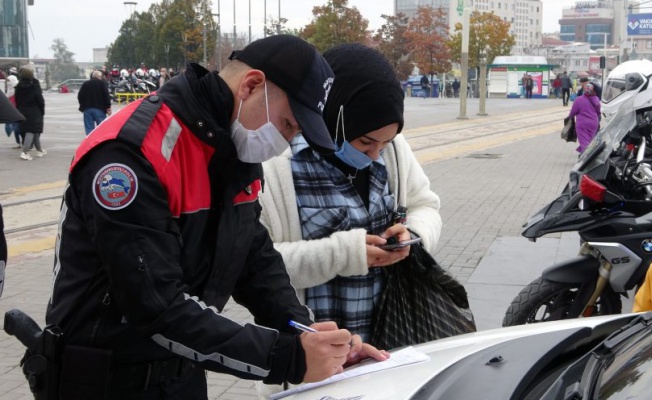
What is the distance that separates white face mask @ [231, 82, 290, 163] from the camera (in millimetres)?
2139

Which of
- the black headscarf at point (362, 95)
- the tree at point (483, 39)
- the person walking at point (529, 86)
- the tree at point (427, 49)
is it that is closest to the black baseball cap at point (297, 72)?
the black headscarf at point (362, 95)

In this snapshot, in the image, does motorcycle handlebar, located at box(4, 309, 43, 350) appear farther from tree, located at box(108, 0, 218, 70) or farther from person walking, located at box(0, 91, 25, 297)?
tree, located at box(108, 0, 218, 70)

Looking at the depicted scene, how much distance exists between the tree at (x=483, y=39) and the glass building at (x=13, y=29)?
102 ft

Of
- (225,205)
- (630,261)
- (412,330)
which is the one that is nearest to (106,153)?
(225,205)

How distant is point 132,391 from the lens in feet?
6.91

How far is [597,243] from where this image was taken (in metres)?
4.57

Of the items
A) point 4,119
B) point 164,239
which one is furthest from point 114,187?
point 4,119

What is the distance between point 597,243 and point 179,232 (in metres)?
3.13

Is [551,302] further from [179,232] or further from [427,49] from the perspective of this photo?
[427,49]

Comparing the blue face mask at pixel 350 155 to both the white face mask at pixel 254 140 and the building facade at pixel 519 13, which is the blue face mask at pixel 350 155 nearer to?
the white face mask at pixel 254 140

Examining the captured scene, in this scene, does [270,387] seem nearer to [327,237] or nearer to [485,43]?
[327,237]

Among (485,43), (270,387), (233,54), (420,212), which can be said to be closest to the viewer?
(233,54)

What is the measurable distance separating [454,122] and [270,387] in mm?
24534

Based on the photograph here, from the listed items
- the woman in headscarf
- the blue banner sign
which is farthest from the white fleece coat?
the blue banner sign
